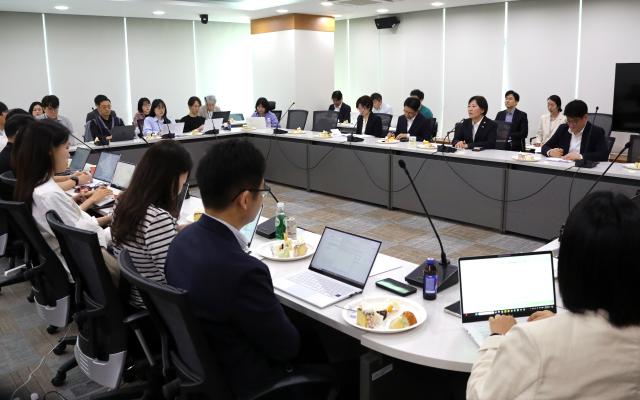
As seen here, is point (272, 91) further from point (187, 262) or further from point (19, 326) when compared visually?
point (187, 262)

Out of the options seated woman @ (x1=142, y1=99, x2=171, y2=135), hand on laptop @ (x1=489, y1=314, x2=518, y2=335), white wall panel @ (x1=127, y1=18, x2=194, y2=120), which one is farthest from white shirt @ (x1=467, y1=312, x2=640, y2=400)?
white wall panel @ (x1=127, y1=18, x2=194, y2=120)

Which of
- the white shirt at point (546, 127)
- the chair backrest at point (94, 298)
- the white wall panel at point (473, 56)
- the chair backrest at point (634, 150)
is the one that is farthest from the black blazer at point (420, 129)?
the chair backrest at point (94, 298)

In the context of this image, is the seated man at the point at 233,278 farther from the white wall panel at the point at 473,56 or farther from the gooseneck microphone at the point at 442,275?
the white wall panel at the point at 473,56

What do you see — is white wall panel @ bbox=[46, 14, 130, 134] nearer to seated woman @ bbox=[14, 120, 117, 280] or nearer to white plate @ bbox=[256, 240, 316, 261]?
seated woman @ bbox=[14, 120, 117, 280]

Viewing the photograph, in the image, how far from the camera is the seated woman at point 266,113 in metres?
8.36

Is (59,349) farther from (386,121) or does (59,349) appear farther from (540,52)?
(540,52)

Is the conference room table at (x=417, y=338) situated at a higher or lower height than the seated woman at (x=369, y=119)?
lower

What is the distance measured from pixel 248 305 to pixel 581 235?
90 centimetres

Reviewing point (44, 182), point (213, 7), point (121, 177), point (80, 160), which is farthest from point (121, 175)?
point (213, 7)

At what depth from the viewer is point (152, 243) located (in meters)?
2.17

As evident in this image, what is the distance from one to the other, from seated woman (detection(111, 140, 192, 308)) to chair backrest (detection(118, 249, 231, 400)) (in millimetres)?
388

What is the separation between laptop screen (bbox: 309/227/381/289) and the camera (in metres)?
2.15

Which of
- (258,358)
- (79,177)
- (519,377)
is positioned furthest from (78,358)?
(79,177)

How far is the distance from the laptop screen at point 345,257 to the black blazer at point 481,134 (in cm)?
364
